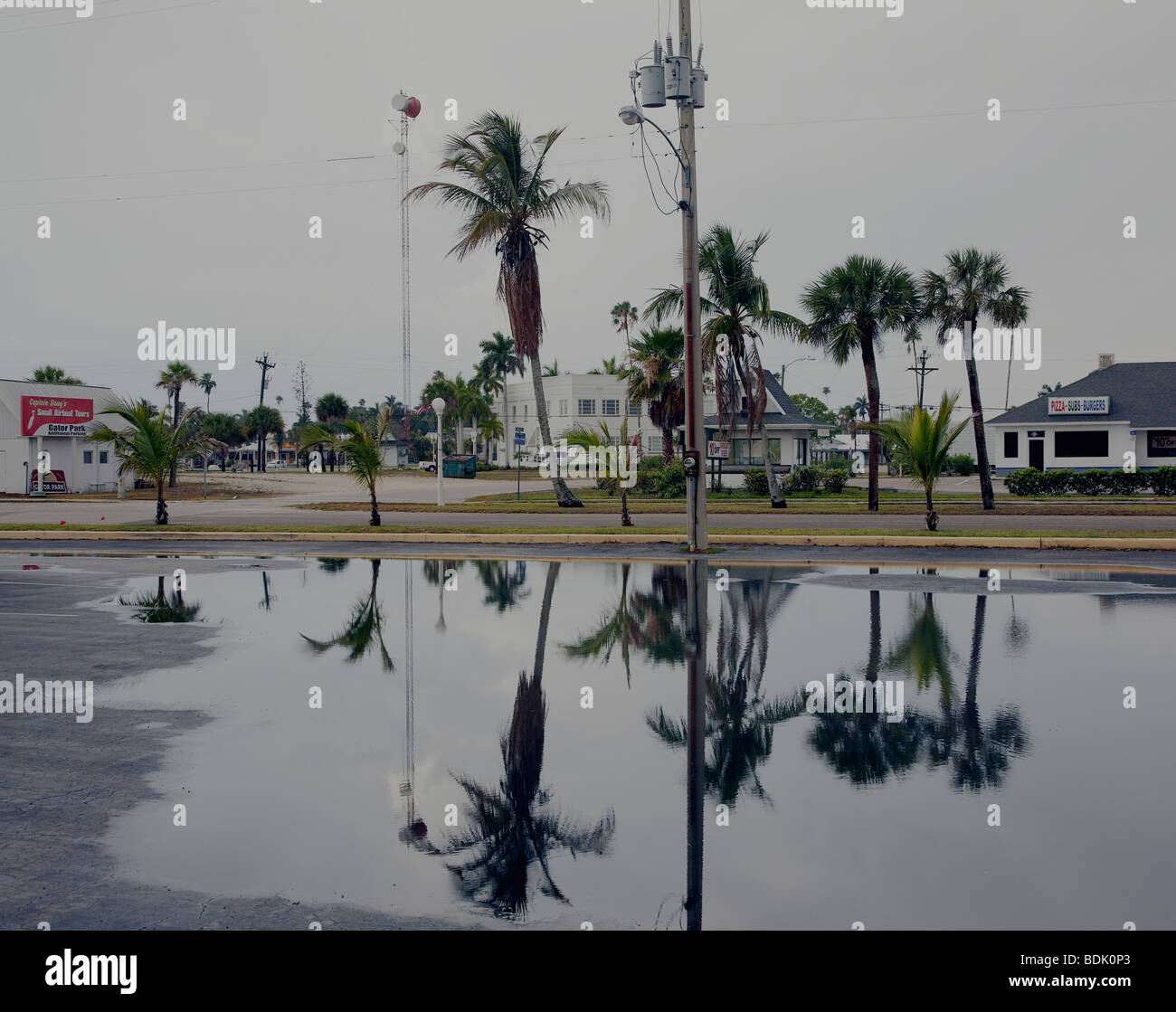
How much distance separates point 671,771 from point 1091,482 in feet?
132

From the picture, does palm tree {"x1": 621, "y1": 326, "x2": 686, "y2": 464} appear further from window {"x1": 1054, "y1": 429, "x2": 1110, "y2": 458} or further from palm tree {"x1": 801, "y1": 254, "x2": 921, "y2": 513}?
window {"x1": 1054, "y1": 429, "x2": 1110, "y2": 458}

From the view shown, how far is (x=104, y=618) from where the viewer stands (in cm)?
1261

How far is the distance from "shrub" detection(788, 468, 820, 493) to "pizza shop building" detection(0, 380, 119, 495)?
116 ft

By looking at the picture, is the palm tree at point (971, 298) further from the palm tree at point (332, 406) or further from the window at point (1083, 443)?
the palm tree at point (332, 406)

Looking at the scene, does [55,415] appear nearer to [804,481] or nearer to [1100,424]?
[804,481]

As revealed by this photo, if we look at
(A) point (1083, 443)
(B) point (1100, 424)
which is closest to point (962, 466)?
(A) point (1083, 443)

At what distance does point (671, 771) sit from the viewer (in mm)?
6414

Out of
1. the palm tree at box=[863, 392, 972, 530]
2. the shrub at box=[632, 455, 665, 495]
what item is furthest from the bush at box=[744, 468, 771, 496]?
the palm tree at box=[863, 392, 972, 530]

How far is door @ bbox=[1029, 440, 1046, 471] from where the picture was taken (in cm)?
4975

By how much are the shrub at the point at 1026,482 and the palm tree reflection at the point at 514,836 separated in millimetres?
40028

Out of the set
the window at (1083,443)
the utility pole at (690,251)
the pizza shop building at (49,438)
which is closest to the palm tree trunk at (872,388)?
the utility pole at (690,251)
